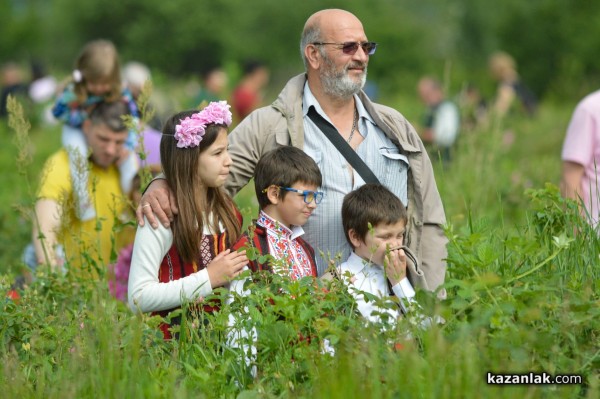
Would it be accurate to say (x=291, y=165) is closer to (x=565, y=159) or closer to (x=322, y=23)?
(x=322, y=23)

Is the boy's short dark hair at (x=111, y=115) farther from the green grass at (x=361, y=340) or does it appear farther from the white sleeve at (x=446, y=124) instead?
the white sleeve at (x=446, y=124)

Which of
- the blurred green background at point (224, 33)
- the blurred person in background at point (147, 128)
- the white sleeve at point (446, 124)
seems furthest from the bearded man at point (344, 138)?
the blurred green background at point (224, 33)

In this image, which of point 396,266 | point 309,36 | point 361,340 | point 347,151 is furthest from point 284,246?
point 309,36

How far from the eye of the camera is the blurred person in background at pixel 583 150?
21.4ft

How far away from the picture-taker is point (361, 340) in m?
4.30

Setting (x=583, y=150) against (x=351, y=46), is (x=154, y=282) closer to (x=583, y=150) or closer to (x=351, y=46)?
(x=351, y=46)

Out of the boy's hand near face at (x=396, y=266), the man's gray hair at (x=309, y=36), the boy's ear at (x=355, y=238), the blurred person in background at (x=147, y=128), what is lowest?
the boy's hand near face at (x=396, y=266)

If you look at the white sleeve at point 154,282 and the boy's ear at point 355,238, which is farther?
the boy's ear at point 355,238

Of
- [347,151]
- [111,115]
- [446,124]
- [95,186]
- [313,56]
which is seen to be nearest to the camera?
[347,151]

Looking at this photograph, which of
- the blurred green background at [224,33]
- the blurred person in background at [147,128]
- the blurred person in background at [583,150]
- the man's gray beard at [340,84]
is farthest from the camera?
the blurred green background at [224,33]

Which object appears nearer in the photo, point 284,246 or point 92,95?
point 284,246

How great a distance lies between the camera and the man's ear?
19.0 feet

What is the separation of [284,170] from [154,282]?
846mm

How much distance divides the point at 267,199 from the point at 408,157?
36.5 inches
